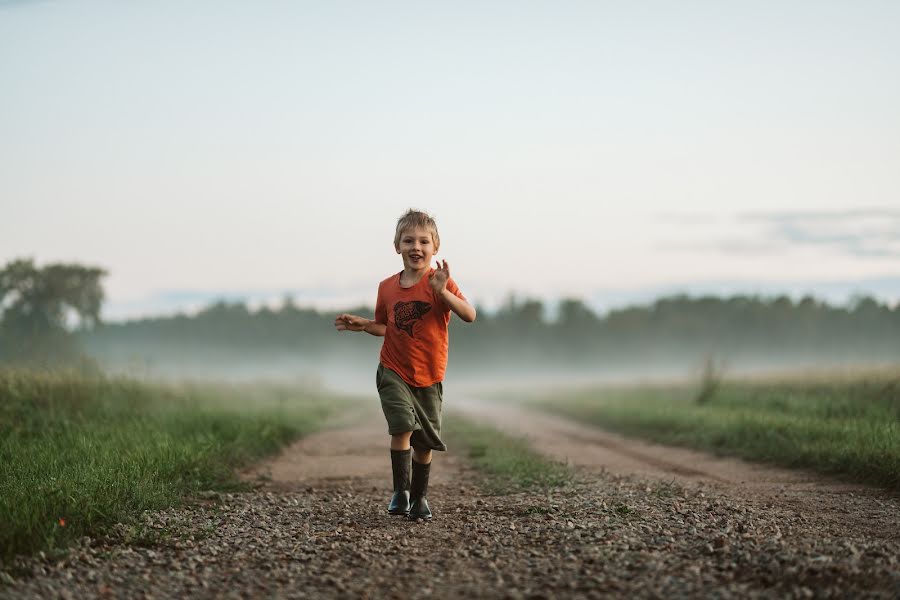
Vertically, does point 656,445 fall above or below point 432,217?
below

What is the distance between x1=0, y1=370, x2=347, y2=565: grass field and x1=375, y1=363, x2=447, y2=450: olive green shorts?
2111 millimetres

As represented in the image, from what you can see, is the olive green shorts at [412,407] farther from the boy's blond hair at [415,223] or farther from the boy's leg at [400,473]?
the boy's blond hair at [415,223]

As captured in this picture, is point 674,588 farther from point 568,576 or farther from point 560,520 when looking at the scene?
point 560,520

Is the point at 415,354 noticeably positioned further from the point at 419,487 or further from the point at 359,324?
the point at 419,487

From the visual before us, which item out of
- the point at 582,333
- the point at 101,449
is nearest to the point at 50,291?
the point at 101,449

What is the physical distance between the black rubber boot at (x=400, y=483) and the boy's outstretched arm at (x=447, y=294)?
4.23ft

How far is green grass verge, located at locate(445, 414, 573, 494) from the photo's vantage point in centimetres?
827

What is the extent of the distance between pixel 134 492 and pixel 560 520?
3.46 meters

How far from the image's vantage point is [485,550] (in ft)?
17.2

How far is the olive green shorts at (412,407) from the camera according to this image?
643cm

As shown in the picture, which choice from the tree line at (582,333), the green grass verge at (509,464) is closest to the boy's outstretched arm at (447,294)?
the green grass verge at (509,464)

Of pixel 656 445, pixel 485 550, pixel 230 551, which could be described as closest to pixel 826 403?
pixel 656 445

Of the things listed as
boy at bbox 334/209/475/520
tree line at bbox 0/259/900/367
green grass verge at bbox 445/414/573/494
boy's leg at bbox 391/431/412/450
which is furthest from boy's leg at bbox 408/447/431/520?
tree line at bbox 0/259/900/367

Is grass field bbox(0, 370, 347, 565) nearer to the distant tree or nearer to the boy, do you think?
the boy
